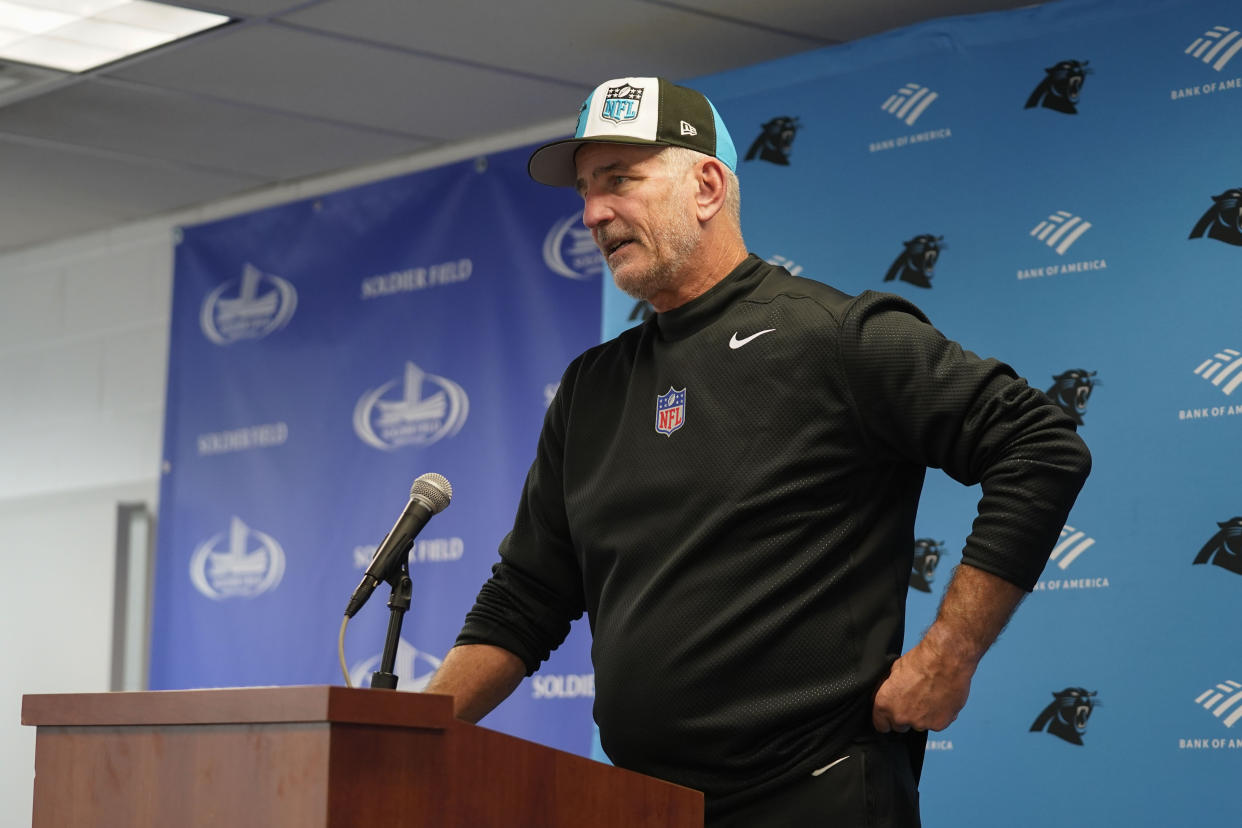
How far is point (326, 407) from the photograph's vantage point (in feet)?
14.6

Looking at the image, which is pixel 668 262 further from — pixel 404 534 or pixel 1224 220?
pixel 1224 220

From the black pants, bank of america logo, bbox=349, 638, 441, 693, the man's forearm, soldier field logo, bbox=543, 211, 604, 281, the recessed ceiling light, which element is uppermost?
the recessed ceiling light

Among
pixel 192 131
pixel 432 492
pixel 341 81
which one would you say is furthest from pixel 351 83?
pixel 432 492

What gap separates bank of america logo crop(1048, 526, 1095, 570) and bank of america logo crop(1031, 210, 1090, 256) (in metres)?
0.53

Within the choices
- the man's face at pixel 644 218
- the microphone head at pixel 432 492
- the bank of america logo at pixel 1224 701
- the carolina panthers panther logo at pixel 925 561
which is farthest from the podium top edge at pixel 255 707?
the carolina panthers panther logo at pixel 925 561

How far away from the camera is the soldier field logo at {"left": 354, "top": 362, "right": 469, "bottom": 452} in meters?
4.20

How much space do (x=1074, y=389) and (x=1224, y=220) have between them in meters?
0.39

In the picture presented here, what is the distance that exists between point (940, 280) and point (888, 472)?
4.60 feet

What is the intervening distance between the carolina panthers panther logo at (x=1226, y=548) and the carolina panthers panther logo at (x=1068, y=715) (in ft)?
1.06

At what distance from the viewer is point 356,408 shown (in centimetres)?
439

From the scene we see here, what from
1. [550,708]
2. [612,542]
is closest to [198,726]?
[612,542]

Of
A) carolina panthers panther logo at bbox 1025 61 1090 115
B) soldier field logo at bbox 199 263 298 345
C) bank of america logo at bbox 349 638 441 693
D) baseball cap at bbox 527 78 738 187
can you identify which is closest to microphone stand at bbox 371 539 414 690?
baseball cap at bbox 527 78 738 187

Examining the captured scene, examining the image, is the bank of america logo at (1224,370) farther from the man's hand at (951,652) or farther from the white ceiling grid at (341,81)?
the man's hand at (951,652)

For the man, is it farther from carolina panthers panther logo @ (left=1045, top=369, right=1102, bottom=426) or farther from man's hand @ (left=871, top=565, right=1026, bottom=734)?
carolina panthers panther logo @ (left=1045, top=369, right=1102, bottom=426)
